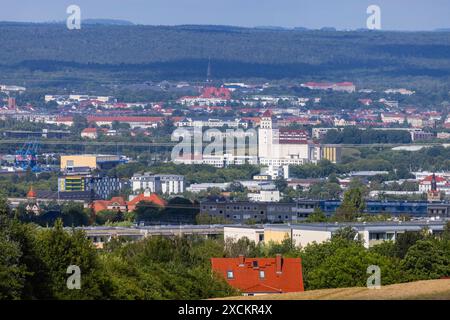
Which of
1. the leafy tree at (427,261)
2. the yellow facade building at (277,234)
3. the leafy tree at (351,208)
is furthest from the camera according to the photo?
the leafy tree at (351,208)

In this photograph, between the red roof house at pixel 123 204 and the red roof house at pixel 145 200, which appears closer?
the red roof house at pixel 123 204

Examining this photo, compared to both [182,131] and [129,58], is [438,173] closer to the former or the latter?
[182,131]

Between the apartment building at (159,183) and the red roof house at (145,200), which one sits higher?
the apartment building at (159,183)

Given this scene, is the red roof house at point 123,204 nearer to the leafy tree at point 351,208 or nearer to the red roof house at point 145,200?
the red roof house at point 145,200

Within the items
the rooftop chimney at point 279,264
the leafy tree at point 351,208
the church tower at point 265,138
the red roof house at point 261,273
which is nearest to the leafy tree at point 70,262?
the red roof house at point 261,273

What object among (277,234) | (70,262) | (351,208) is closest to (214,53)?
(351,208)

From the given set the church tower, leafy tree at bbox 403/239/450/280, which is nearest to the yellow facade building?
leafy tree at bbox 403/239/450/280
